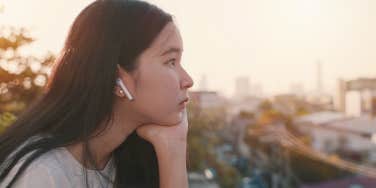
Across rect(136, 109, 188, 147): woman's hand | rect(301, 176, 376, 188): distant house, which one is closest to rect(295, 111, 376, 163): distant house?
rect(301, 176, 376, 188): distant house

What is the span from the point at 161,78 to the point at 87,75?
0.11 meters

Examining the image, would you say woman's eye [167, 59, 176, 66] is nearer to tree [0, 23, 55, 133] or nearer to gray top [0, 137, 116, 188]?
gray top [0, 137, 116, 188]

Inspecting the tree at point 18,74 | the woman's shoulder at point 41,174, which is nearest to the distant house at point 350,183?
the tree at point 18,74

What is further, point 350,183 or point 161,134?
point 350,183

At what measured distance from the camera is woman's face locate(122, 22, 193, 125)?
97 cm

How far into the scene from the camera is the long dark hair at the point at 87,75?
A: 0.93 m

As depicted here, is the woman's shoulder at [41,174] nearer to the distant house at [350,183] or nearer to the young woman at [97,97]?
the young woman at [97,97]

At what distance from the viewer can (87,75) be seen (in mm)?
928

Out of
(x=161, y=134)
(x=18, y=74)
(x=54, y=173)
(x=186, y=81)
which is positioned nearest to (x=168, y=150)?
(x=161, y=134)

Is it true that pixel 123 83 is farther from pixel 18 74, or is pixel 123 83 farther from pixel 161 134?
pixel 18 74

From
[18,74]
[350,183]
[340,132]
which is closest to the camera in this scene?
[18,74]

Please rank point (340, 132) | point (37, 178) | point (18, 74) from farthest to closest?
point (340, 132), point (18, 74), point (37, 178)

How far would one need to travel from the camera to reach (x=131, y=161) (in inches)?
44.4

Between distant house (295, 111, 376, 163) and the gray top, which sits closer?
the gray top
